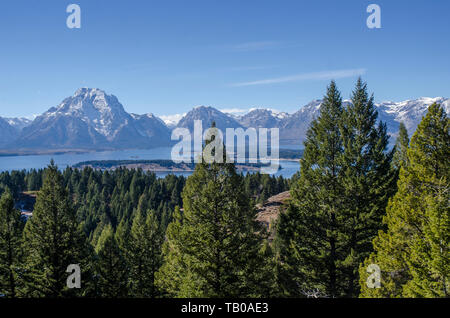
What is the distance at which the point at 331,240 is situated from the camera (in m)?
21.1

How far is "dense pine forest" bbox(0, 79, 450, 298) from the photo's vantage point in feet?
45.6

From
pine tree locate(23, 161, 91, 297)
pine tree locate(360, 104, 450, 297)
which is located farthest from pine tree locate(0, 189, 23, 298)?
pine tree locate(360, 104, 450, 297)

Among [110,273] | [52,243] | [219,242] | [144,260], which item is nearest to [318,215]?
[219,242]

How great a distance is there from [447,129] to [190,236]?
49.2 ft

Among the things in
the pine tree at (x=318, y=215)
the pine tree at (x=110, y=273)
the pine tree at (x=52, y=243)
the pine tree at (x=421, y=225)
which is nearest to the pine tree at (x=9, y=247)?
the pine tree at (x=52, y=243)

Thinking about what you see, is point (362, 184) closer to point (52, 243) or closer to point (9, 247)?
point (52, 243)

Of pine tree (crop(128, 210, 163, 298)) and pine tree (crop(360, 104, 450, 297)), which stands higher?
pine tree (crop(360, 104, 450, 297))

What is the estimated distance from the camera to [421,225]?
13578mm

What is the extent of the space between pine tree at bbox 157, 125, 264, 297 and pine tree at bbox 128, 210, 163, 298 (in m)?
12.6

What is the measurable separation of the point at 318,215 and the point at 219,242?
788 cm

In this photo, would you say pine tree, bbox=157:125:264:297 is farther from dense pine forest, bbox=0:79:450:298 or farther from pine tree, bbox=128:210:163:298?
pine tree, bbox=128:210:163:298

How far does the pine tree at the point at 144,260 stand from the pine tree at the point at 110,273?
1197 mm

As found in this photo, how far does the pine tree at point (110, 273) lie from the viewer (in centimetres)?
2867
